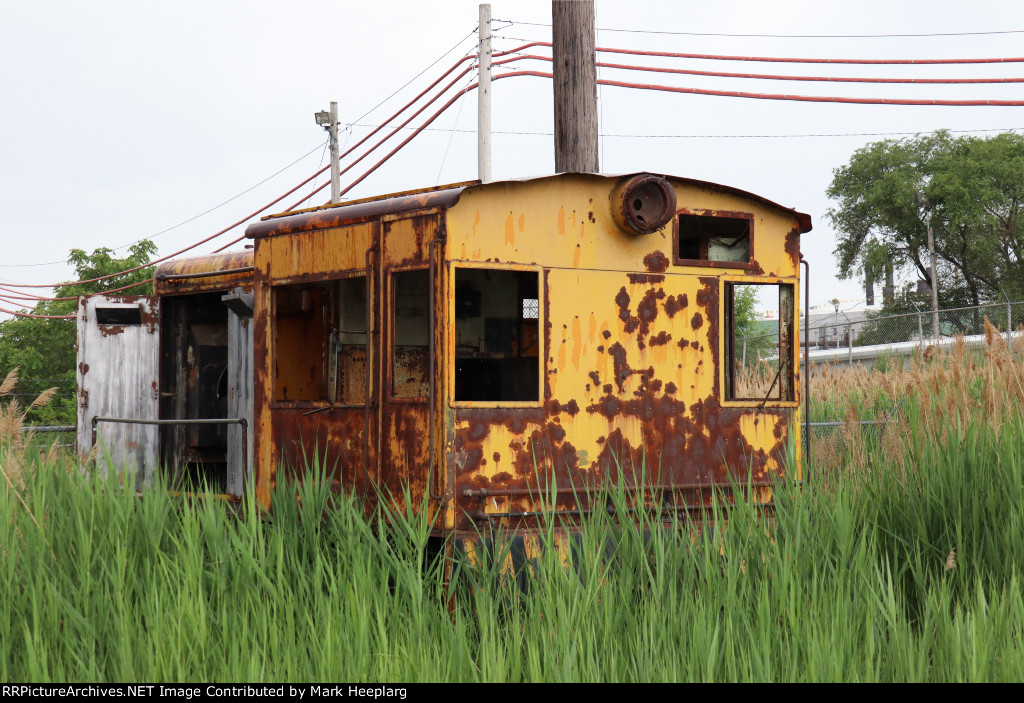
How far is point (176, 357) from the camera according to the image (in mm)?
9891

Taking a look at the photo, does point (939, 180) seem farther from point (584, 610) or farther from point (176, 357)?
point (584, 610)

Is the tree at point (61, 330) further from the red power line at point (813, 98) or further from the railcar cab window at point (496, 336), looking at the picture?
the railcar cab window at point (496, 336)

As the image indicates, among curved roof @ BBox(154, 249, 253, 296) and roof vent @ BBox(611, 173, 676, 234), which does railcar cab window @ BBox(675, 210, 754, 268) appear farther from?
curved roof @ BBox(154, 249, 253, 296)

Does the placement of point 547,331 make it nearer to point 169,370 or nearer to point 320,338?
point 320,338

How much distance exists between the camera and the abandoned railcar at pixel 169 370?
941 centimetres

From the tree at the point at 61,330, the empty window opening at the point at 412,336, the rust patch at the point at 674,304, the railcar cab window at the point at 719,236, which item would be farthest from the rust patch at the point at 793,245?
the tree at the point at 61,330

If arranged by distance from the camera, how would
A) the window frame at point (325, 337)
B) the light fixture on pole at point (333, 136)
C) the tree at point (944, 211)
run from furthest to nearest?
the tree at point (944, 211) < the light fixture on pole at point (333, 136) < the window frame at point (325, 337)

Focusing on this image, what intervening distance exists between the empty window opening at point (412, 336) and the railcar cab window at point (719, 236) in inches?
80.6

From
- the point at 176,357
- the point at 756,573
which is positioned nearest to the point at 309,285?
the point at 176,357

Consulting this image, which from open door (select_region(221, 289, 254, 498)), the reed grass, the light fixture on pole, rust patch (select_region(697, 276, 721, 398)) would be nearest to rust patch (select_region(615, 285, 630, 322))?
rust patch (select_region(697, 276, 721, 398))

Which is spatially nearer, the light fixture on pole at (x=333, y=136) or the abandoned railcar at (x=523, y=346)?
the abandoned railcar at (x=523, y=346)

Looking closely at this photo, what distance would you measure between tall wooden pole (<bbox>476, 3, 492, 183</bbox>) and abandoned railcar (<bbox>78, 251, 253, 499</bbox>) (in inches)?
297

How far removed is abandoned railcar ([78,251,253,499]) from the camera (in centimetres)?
941
